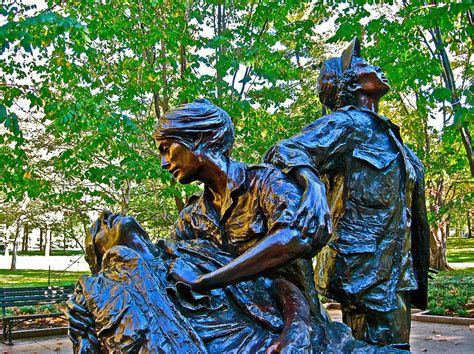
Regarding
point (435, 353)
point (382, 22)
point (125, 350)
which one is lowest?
point (435, 353)

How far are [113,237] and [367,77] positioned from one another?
4.42 feet

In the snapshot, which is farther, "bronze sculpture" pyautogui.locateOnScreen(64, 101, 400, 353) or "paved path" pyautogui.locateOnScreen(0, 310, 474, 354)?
"paved path" pyautogui.locateOnScreen(0, 310, 474, 354)

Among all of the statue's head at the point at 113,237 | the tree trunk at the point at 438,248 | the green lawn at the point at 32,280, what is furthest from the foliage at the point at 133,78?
the tree trunk at the point at 438,248

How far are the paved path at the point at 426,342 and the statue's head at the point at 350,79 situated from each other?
19.0ft

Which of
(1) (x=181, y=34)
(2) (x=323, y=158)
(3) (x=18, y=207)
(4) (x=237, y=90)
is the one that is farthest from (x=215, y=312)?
(3) (x=18, y=207)

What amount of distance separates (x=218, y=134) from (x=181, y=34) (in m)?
7.83

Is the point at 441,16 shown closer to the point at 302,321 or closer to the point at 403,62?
the point at 403,62

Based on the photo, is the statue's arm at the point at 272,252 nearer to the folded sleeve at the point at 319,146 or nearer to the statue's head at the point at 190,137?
the folded sleeve at the point at 319,146

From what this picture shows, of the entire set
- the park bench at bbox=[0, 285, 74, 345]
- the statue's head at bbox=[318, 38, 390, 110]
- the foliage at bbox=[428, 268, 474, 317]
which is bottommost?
the foliage at bbox=[428, 268, 474, 317]

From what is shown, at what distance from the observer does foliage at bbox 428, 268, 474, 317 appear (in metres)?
10.4

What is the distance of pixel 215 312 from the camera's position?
5.68 feet

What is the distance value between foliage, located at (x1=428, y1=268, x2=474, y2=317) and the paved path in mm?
712

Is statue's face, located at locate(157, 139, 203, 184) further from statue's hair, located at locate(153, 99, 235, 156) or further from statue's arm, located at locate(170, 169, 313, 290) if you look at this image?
statue's arm, located at locate(170, 169, 313, 290)

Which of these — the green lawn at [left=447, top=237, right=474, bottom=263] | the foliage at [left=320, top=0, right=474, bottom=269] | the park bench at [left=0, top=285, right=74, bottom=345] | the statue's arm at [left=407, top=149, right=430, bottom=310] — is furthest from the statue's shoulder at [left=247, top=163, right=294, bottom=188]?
the green lawn at [left=447, top=237, right=474, bottom=263]
